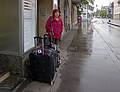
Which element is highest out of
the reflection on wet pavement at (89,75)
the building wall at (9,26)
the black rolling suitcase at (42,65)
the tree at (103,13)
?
the tree at (103,13)

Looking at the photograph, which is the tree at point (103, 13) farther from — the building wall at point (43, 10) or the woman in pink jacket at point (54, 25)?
the woman in pink jacket at point (54, 25)

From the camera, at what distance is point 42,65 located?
720cm

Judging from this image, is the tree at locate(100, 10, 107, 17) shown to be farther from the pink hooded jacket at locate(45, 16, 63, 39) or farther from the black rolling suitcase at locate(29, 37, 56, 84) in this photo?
the black rolling suitcase at locate(29, 37, 56, 84)

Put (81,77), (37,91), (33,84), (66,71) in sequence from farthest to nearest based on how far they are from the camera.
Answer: (66,71) < (81,77) < (33,84) < (37,91)

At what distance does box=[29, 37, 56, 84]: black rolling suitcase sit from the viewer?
7.15 m

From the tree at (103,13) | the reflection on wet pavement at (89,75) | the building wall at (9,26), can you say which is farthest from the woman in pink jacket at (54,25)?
the tree at (103,13)

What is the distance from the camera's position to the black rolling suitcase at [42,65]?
281 inches

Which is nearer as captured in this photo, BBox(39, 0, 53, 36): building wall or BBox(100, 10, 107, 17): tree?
BBox(39, 0, 53, 36): building wall

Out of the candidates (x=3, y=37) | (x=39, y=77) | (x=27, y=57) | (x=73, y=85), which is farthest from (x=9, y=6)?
(x=73, y=85)

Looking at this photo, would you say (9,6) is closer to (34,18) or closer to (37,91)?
(34,18)

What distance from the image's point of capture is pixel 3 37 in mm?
7391

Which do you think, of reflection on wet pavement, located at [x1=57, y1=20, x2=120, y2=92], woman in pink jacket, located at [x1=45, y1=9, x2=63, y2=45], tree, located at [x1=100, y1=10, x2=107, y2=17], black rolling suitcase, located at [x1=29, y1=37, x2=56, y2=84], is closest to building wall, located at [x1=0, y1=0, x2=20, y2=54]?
black rolling suitcase, located at [x1=29, y1=37, x2=56, y2=84]

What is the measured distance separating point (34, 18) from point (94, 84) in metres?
2.71

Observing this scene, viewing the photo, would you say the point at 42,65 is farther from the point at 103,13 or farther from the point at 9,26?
the point at 103,13
